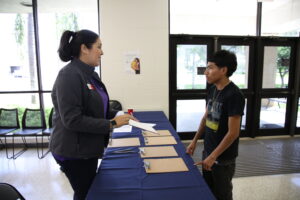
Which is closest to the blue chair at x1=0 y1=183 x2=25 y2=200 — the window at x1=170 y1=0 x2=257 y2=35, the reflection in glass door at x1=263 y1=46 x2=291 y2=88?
the window at x1=170 y1=0 x2=257 y2=35

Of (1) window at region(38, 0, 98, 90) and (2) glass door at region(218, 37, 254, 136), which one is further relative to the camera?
(2) glass door at region(218, 37, 254, 136)

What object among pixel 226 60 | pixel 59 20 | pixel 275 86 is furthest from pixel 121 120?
pixel 275 86

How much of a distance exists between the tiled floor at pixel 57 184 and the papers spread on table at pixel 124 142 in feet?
3.22

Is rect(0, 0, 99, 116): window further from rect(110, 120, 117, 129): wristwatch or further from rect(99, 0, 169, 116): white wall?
rect(110, 120, 117, 129): wristwatch

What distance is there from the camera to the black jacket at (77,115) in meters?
1.14

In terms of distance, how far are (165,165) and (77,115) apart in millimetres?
703

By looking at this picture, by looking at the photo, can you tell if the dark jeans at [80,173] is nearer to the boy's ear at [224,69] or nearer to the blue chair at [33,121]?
the boy's ear at [224,69]

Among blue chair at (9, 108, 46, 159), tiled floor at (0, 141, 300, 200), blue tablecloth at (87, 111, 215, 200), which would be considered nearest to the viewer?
blue tablecloth at (87, 111, 215, 200)

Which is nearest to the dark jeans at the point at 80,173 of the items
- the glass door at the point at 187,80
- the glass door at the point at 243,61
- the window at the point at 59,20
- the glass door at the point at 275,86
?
the glass door at the point at 187,80

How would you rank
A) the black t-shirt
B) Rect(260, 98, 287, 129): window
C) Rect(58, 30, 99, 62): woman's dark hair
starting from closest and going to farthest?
Rect(58, 30, 99, 62): woman's dark hair, the black t-shirt, Rect(260, 98, 287, 129): window

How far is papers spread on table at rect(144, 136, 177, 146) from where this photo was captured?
6.43 feet

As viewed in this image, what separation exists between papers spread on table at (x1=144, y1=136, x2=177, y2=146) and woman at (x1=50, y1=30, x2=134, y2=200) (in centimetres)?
74

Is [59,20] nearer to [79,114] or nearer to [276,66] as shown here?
[79,114]

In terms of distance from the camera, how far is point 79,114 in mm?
1143
